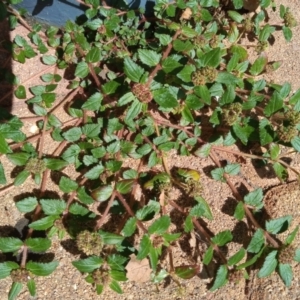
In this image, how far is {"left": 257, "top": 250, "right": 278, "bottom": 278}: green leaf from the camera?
5.95 feet

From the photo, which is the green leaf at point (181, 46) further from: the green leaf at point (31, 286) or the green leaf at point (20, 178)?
the green leaf at point (31, 286)

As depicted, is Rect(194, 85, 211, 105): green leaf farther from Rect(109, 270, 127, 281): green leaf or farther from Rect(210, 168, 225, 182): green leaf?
Rect(109, 270, 127, 281): green leaf

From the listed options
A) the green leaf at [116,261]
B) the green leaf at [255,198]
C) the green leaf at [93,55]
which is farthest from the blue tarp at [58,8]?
the green leaf at [116,261]

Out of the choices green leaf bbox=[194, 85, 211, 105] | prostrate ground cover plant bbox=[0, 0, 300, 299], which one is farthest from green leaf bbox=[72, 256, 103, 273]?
green leaf bbox=[194, 85, 211, 105]

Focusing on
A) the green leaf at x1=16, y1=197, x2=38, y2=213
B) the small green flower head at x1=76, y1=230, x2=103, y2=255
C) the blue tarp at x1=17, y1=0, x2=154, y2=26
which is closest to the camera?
the small green flower head at x1=76, y1=230, x2=103, y2=255

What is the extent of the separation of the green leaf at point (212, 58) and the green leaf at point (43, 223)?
2.54 feet

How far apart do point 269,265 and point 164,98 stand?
69 cm

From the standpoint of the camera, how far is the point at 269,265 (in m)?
1.82

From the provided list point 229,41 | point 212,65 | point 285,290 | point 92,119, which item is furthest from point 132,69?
point 285,290

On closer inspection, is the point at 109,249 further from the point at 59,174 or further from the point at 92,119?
the point at 92,119

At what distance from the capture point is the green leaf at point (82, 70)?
2.10m

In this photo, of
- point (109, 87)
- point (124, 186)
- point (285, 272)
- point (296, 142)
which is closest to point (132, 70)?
point (109, 87)

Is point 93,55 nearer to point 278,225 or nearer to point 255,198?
point 255,198

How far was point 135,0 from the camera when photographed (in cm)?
235
